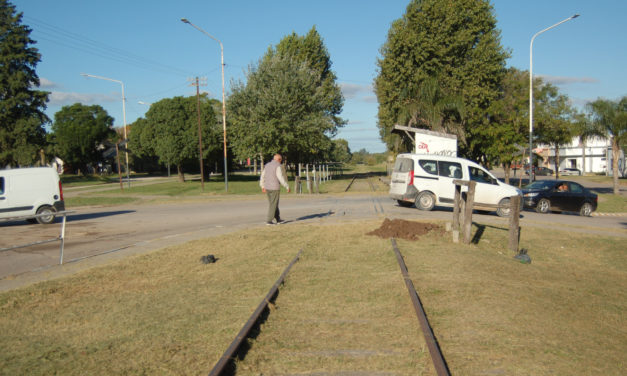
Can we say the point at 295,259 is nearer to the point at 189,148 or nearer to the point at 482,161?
the point at 482,161

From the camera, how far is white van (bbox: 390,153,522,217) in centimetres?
1684

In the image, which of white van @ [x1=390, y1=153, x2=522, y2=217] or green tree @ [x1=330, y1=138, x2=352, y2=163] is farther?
green tree @ [x1=330, y1=138, x2=352, y2=163]

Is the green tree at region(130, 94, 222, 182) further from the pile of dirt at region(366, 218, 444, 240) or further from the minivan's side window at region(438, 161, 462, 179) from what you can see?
the pile of dirt at region(366, 218, 444, 240)

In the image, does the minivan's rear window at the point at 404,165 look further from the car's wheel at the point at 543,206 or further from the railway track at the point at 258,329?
the railway track at the point at 258,329

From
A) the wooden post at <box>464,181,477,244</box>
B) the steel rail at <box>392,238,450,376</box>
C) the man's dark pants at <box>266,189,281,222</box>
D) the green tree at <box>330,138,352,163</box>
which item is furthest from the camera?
the green tree at <box>330,138,352,163</box>

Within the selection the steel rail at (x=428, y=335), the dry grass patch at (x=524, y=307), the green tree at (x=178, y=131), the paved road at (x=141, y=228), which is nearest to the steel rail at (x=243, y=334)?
the steel rail at (x=428, y=335)

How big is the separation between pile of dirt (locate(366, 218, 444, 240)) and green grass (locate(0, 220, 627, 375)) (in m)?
1.37

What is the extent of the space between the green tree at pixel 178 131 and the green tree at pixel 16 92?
35.8ft

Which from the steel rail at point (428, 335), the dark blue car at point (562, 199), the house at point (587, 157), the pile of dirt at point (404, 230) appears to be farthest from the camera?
the house at point (587, 157)

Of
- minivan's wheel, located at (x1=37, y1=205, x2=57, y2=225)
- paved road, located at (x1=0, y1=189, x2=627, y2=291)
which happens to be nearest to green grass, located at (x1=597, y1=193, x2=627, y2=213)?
paved road, located at (x1=0, y1=189, x2=627, y2=291)

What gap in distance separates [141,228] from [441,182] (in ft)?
34.4

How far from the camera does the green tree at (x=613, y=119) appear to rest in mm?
28484

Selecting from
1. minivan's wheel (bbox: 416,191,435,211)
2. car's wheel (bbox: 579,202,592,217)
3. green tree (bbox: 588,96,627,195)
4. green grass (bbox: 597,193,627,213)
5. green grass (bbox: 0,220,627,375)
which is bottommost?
green grass (bbox: 597,193,627,213)

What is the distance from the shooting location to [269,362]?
164 inches
